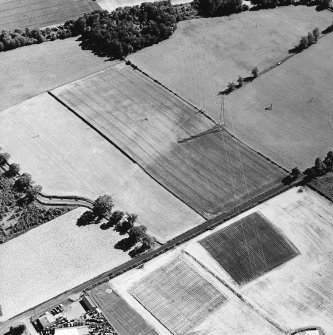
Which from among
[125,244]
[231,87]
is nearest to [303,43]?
[231,87]

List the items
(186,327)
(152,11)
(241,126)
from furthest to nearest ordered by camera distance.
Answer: (152,11)
(241,126)
(186,327)

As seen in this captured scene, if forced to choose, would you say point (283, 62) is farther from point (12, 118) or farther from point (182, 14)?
point (12, 118)

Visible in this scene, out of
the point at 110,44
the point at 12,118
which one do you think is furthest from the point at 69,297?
the point at 110,44

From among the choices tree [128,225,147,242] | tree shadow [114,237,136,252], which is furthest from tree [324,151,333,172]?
tree shadow [114,237,136,252]

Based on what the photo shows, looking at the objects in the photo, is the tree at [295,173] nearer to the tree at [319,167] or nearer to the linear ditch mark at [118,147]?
the tree at [319,167]

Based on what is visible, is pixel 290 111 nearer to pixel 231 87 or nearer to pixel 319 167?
pixel 231 87
